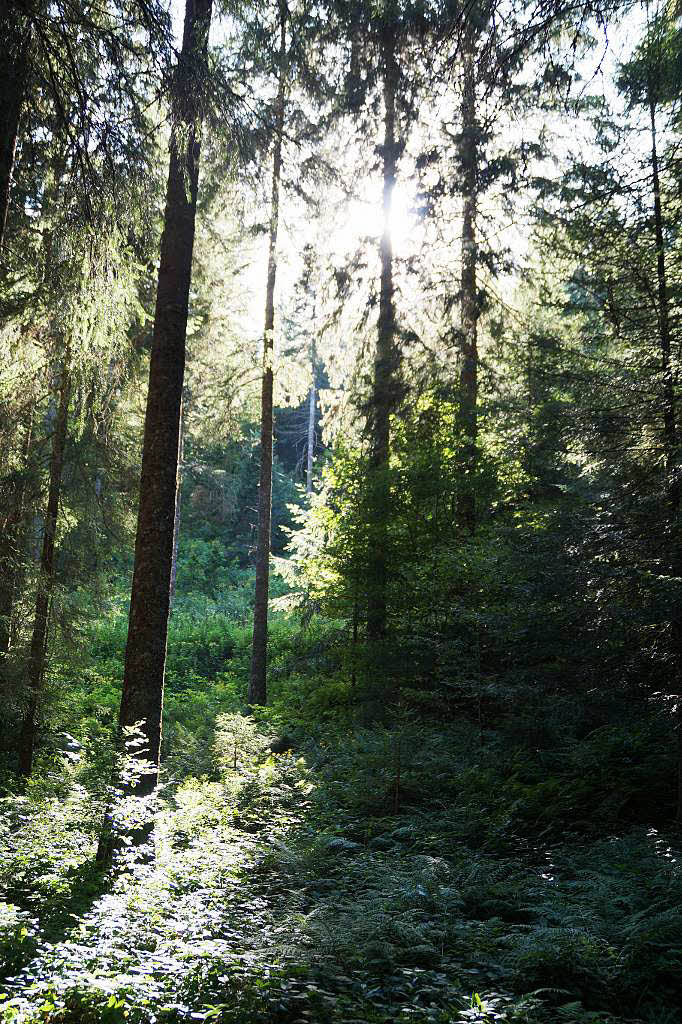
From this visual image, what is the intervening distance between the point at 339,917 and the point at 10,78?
6597 mm

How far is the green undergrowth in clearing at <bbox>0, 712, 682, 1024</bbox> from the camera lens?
12.3ft

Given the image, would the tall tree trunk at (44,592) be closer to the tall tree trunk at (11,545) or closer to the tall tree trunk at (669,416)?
the tall tree trunk at (11,545)

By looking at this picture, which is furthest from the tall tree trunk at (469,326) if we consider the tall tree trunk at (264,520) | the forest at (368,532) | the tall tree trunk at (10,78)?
the tall tree trunk at (10,78)

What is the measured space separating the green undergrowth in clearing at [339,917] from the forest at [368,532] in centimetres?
4

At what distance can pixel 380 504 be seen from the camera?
478 inches

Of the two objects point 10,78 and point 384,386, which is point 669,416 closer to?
point 10,78

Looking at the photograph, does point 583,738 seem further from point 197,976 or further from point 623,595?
point 197,976

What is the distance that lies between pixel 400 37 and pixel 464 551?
32.3 ft

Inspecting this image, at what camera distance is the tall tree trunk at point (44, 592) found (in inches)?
399

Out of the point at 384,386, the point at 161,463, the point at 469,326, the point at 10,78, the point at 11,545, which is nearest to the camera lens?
the point at 10,78

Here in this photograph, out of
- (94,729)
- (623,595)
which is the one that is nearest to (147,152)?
(623,595)

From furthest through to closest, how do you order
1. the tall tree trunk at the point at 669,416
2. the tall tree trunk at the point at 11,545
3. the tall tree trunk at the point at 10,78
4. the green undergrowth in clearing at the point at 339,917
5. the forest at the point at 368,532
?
the tall tree trunk at the point at 11,545 < the tall tree trunk at the point at 669,416 < the tall tree trunk at the point at 10,78 < the forest at the point at 368,532 < the green undergrowth in clearing at the point at 339,917

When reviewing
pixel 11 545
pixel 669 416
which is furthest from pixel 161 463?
pixel 669 416

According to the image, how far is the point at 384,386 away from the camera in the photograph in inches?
537
